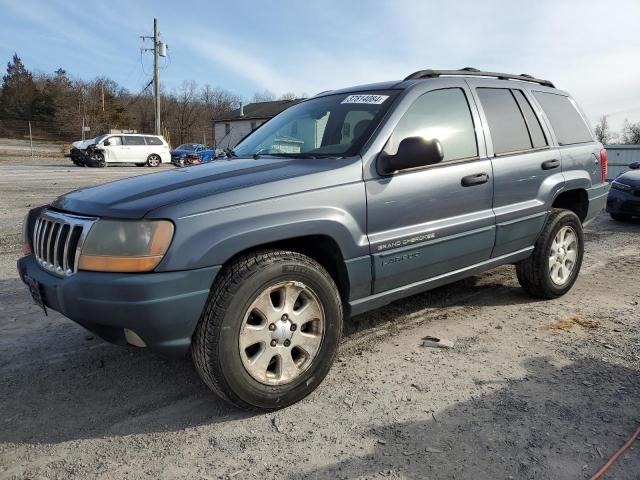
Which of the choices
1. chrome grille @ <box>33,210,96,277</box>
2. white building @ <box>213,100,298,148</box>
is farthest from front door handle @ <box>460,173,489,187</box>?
white building @ <box>213,100,298,148</box>

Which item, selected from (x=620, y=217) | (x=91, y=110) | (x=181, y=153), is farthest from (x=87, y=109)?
(x=620, y=217)

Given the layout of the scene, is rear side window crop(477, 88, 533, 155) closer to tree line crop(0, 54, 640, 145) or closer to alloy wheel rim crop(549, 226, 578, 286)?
alloy wheel rim crop(549, 226, 578, 286)

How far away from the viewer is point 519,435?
97.4 inches

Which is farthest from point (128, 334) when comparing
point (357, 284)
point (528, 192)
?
point (528, 192)

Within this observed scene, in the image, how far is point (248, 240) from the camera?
8.36ft

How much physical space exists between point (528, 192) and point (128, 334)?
125 inches

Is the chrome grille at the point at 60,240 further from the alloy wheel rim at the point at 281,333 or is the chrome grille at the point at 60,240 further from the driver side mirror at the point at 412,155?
the driver side mirror at the point at 412,155

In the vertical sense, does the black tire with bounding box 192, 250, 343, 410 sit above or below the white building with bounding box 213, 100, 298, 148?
below

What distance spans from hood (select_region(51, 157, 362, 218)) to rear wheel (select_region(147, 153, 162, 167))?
2587 cm

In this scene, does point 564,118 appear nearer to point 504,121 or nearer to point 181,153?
point 504,121

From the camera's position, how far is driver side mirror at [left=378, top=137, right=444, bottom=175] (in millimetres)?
2977

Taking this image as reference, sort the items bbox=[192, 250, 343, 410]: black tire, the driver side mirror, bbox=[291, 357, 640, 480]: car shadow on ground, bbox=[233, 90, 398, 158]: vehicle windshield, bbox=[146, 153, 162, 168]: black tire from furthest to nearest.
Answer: bbox=[146, 153, 162, 168]: black tire
bbox=[233, 90, 398, 158]: vehicle windshield
the driver side mirror
bbox=[192, 250, 343, 410]: black tire
bbox=[291, 357, 640, 480]: car shadow on ground

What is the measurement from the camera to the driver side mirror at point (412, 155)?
298cm

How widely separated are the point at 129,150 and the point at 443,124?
25.7 metres
